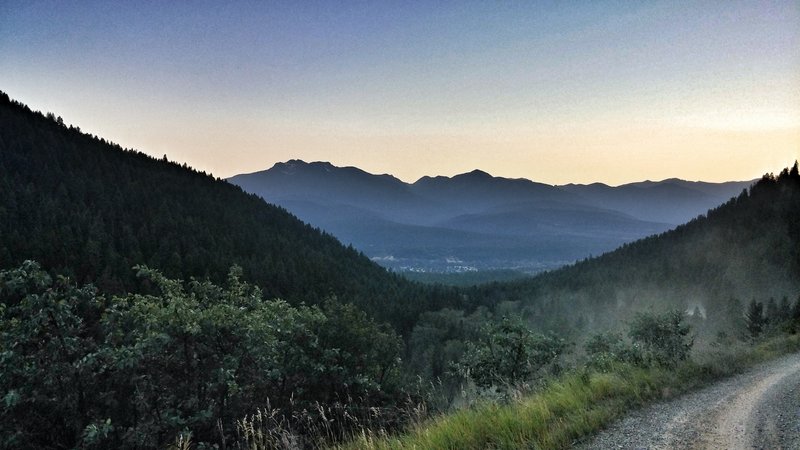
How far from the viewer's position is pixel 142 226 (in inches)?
4828

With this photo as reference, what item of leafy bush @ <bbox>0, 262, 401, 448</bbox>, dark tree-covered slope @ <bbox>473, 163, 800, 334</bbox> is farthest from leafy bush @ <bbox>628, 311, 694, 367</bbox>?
dark tree-covered slope @ <bbox>473, 163, 800, 334</bbox>

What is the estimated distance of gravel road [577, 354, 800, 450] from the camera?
7.54m

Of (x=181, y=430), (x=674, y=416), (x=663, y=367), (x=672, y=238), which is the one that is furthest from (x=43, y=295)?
(x=672, y=238)

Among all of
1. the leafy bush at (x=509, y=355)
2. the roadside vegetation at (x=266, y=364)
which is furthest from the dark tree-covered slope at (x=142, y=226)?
the leafy bush at (x=509, y=355)

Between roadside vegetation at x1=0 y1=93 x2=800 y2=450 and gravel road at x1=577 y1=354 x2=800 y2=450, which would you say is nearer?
gravel road at x1=577 y1=354 x2=800 y2=450

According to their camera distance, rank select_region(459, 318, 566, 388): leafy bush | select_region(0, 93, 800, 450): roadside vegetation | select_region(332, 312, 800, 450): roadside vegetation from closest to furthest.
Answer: select_region(332, 312, 800, 450): roadside vegetation, select_region(0, 93, 800, 450): roadside vegetation, select_region(459, 318, 566, 388): leafy bush

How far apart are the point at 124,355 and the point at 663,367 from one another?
1535cm

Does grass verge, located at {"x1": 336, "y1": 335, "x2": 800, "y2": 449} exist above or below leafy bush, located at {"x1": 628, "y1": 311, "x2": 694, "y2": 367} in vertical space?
above

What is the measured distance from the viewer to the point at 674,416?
903 cm

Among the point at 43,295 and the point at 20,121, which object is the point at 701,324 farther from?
the point at 20,121

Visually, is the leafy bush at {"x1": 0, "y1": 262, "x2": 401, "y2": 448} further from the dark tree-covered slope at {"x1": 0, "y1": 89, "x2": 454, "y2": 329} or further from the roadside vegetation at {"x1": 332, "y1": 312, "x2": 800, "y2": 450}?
the dark tree-covered slope at {"x1": 0, "y1": 89, "x2": 454, "y2": 329}

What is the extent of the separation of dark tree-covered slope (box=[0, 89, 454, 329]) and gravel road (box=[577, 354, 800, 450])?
2949 inches

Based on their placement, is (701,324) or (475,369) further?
(701,324)

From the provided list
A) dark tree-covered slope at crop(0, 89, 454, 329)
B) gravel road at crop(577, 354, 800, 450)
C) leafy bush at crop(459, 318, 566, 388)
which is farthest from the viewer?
dark tree-covered slope at crop(0, 89, 454, 329)
